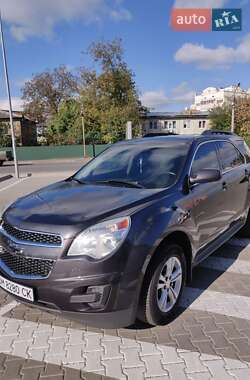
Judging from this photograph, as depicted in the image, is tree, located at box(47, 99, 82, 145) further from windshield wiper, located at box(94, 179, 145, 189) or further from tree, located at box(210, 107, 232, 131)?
windshield wiper, located at box(94, 179, 145, 189)

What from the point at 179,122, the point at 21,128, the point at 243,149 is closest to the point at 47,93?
the point at 21,128

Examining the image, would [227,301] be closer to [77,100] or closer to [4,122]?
[77,100]

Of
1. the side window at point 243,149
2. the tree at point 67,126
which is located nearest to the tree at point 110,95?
the tree at point 67,126

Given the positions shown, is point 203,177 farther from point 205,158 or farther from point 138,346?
point 138,346

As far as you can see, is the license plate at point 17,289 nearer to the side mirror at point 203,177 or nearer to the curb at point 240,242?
the side mirror at point 203,177

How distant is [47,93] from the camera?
57875mm

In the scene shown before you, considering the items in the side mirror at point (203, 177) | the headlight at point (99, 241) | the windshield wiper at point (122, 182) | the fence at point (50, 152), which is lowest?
the fence at point (50, 152)

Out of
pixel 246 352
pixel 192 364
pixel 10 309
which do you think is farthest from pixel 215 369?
pixel 10 309

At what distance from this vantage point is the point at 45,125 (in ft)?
198

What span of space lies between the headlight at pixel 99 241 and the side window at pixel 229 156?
2414 millimetres

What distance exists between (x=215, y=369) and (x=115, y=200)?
5.00 ft

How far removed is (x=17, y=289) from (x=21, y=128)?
5640 centimetres

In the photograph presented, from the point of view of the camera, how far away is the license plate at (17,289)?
2721mm

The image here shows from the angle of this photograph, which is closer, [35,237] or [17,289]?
[35,237]
